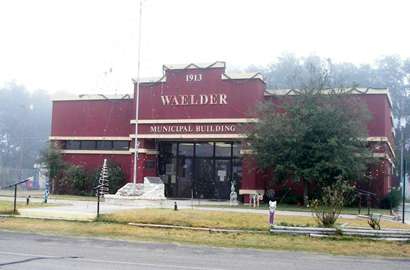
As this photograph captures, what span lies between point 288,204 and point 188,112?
29.1 feet

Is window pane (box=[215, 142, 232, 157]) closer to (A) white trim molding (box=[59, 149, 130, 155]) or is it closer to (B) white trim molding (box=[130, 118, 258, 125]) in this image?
(B) white trim molding (box=[130, 118, 258, 125])

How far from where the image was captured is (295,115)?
107 feet

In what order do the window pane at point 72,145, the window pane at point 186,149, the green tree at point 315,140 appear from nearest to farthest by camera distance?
the green tree at point 315,140
the window pane at point 186,149
the window pane at point 72,145

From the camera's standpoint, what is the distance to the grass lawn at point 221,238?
16.5 metres

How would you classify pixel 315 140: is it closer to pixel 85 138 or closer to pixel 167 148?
pixel 167 148

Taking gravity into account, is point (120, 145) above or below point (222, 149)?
above

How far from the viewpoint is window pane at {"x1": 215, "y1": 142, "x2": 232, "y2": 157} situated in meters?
38.9

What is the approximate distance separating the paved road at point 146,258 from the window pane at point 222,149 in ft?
72.5

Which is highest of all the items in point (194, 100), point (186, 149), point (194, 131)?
point (194, 100)

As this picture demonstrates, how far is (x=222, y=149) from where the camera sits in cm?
3903

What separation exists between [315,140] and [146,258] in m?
20.4

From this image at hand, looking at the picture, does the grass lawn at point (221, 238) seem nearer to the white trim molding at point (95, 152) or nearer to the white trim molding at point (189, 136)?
the white trim molding at point (189, 136)

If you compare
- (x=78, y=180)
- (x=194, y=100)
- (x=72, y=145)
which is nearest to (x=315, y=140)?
(x=194, y=100)

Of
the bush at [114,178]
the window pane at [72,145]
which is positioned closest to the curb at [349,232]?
the bush at [114,178]
